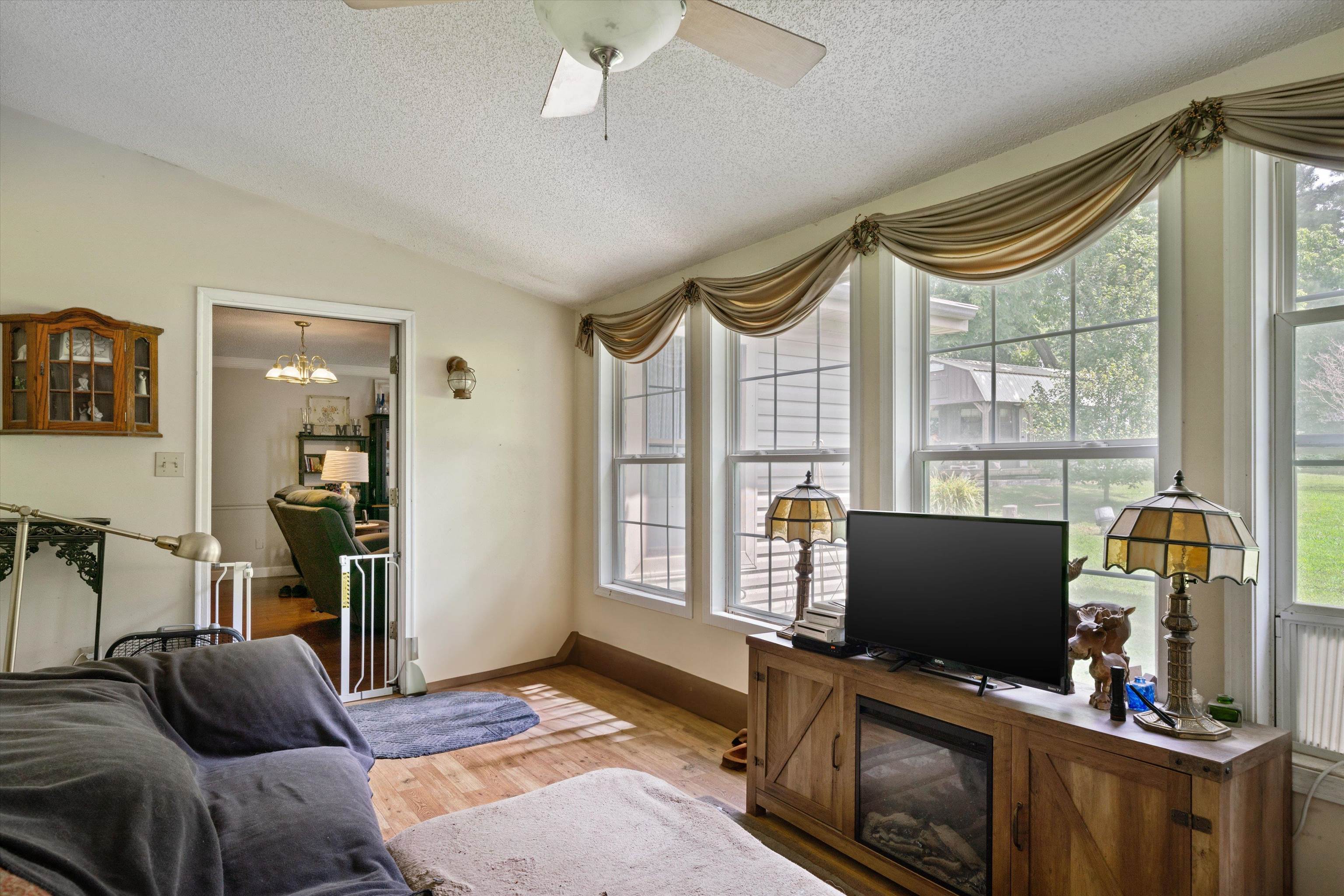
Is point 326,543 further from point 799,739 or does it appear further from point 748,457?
point 799,739

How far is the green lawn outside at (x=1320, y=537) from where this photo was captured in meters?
1.91

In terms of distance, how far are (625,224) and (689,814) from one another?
2718 millimetres

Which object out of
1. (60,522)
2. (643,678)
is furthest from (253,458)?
(60,522)

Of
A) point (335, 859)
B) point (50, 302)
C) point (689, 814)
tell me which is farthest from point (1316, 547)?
point (50, 302)

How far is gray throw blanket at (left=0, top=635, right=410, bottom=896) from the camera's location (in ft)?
4.17

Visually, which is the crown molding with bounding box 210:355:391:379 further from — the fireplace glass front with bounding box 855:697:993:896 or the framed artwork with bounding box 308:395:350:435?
the fireplace glass front with bounding box 855:697:993:896

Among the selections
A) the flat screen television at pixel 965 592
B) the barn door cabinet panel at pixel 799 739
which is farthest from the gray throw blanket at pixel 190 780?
the flat screen television at pixel 965 592

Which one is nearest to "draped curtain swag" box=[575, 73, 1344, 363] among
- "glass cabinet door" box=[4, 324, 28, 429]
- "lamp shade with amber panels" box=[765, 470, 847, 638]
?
"lamp shade with amber panels" box=[765, 470, 847, 638]

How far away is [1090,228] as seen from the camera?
7.34 feet

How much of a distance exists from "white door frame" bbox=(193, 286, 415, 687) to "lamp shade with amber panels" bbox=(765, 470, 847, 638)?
235cm

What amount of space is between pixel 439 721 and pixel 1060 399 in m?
3.26

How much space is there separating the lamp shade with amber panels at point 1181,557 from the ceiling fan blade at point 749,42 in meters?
1.38

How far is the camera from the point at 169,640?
315 cm

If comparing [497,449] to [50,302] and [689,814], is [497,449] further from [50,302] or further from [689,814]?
[689,814]
